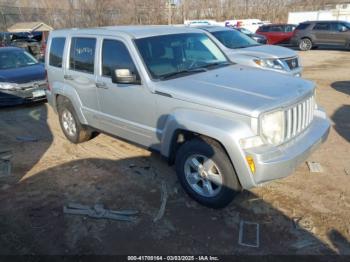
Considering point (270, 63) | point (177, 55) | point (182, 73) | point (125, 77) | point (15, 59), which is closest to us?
point (125, 77)

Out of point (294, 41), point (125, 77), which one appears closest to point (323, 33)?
point (294, 41)

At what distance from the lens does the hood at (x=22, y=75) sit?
861 centimetres

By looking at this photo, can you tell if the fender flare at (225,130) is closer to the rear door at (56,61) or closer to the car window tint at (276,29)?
→ the rear door at (56,61)

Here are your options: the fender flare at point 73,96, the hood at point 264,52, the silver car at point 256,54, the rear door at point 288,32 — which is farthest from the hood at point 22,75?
the rear door at point 288,32

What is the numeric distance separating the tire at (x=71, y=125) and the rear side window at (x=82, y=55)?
784mm

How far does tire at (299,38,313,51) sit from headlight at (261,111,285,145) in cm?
1997

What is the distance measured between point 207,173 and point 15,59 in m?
8.41

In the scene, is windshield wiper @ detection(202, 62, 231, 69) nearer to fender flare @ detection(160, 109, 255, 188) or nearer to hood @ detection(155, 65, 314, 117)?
hood @ detection(155, 65, 314, 117)

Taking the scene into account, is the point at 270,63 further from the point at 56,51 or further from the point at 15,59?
the point at 15,59

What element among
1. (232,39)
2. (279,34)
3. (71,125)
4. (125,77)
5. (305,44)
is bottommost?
(71,125)

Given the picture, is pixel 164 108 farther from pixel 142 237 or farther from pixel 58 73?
pixel 58 73

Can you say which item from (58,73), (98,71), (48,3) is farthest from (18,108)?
(48,3)

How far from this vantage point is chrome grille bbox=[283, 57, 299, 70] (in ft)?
28.1

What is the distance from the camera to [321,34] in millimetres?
20453
